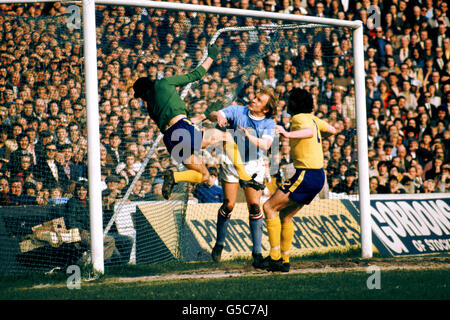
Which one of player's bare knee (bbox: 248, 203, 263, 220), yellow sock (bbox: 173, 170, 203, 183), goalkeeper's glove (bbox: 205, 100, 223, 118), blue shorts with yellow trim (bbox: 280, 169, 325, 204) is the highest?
goalkeeper's glove (bbox: 205, 100, 223, 118)

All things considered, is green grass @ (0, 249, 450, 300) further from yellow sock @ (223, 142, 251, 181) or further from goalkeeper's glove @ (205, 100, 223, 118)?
goalkeeper's glove @ (205, 100, 223, 118)

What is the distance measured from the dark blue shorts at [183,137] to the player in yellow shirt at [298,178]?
1034 mm

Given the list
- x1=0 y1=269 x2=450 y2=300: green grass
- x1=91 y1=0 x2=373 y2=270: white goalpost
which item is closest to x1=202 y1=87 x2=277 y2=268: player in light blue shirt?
x1=0 y1=269 x2=450 y2=300: green grass

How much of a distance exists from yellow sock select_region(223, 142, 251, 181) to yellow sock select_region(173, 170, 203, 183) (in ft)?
1.80

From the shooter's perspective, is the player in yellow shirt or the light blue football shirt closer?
the player in yellow shirt

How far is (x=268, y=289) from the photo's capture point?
6191mm

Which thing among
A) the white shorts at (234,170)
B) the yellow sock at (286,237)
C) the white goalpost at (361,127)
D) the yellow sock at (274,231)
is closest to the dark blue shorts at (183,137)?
the white shorts at (234,170)

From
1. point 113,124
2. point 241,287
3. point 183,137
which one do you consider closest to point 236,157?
point 183,137

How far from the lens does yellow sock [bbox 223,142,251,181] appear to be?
25.3 ft

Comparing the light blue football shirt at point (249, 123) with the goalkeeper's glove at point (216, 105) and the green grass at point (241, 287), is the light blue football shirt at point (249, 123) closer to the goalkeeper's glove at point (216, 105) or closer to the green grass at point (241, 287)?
the goalkeeper's glove at point (216, 105)

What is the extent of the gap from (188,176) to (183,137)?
1.75 feet

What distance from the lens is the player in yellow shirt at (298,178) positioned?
23.3 feet

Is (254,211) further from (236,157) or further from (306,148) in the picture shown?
(306,148)

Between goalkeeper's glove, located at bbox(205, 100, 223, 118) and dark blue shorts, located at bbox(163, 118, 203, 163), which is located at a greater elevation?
goalkeeper's glove, located at bbox(205, 100, 223, 118)
